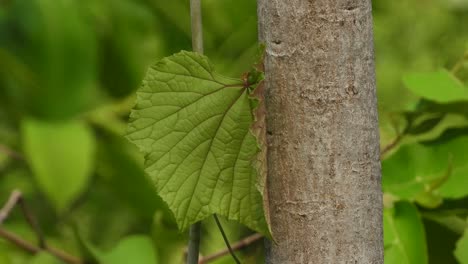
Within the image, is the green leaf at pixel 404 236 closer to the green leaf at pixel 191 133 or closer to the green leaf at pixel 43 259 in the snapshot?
the green leaf at pixel 191 133

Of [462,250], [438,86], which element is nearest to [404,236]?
[462,250]

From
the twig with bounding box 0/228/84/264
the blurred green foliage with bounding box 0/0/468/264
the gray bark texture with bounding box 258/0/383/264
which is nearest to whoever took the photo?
the gray bark texture with bounding box 258/0/383/264

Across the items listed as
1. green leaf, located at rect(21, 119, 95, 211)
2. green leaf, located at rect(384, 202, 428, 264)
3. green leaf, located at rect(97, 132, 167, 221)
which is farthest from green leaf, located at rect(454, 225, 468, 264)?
green leaf, located at rect(21, 119, 95, 211)

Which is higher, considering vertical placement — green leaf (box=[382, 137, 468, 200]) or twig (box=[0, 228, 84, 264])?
green leaf (box=[382, 137, 468, 200])

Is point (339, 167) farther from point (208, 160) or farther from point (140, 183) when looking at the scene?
point (140, 183)

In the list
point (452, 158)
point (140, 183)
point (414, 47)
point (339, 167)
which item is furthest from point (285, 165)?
point (414, 47)

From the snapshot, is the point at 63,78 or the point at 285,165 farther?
the point at 63,78

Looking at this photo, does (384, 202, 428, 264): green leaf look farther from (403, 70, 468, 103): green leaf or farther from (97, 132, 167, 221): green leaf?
(97, 132, 167, 221): green leaf
